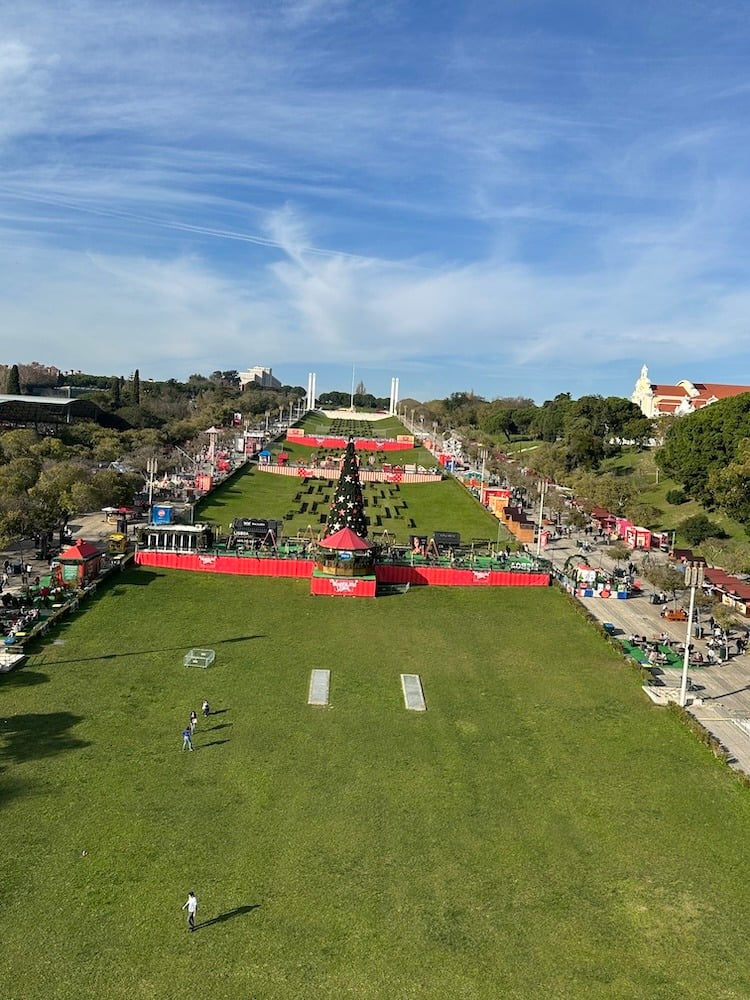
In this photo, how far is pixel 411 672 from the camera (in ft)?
106

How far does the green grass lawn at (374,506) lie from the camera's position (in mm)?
65875

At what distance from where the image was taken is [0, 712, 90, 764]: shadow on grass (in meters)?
23.0

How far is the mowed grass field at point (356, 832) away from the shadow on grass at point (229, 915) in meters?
0.05

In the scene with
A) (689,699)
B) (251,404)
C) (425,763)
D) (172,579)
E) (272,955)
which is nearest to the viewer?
(272,955)

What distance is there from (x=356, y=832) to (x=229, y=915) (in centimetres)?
445

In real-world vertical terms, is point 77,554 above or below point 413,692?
above

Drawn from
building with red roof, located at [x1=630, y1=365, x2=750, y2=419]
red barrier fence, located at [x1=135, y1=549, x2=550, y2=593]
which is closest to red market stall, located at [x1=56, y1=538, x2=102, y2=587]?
red barrier fence, located at [x1=135, y1=549, x2=550, y2=593]

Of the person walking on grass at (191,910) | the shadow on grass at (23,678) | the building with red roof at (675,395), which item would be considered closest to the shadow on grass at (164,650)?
the shadow on grass at (23,678)

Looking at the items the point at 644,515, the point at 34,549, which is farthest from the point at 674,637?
the point at 34,549

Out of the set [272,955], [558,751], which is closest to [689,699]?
[558,751]

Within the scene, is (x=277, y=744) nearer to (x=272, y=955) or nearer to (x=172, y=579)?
(x=272, y=955)

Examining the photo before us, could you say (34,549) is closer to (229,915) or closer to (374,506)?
(374,506)

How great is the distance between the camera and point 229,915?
1658 centimetres

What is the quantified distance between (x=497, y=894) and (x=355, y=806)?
A: 4.95m
